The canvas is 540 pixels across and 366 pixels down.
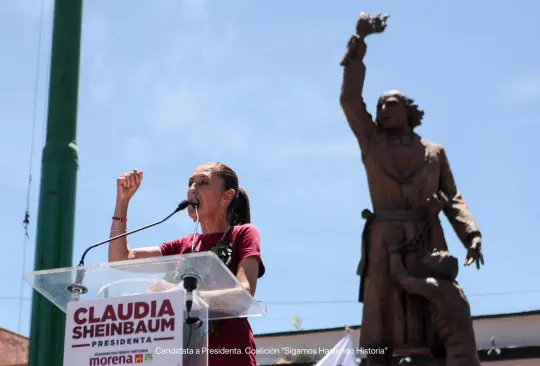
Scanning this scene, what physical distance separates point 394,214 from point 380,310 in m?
0.63

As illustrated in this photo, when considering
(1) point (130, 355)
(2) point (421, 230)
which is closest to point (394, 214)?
(2) point (421, 230)

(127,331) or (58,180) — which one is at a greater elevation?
(58,180)

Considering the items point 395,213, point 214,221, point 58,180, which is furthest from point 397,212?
point 58,180

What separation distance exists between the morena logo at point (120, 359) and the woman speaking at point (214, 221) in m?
1.22

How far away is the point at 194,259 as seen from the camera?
13.7 ft

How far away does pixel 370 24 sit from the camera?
6.42 m

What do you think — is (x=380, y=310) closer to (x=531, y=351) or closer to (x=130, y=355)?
(x=130, y=355)

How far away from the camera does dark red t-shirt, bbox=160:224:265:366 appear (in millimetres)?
4996

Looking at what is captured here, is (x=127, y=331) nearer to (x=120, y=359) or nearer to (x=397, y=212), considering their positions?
(x=120, y=359)

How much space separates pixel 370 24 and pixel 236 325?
2.36 metres

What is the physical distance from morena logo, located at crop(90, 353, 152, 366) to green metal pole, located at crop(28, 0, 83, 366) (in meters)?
2.24

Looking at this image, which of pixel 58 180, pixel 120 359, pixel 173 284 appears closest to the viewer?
pixel 120 359

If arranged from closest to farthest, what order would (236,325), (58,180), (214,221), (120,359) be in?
1. (120,359)
2. (236,325)
3. (214,221)
4. (58,180)

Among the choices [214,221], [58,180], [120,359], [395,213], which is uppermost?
[58,180]
